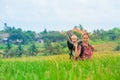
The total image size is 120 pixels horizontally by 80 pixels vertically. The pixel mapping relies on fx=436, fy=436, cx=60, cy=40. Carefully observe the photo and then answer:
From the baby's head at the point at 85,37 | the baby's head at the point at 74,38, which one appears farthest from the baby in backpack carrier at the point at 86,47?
the baby's head at the point at 74,38

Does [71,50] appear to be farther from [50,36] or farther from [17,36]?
[17,36]

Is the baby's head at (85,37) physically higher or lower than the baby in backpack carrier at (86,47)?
higher

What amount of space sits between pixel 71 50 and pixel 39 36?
317 ft

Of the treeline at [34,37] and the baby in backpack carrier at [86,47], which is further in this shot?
the treeline at [34,37]

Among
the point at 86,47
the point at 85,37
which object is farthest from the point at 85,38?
the point at 86,47

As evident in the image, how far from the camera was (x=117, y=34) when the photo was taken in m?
91.4

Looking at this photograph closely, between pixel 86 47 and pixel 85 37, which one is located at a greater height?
pixel 85 37

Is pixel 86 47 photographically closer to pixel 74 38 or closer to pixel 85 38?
pixel 85 38

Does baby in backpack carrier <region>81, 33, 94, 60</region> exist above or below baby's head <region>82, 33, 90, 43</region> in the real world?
below

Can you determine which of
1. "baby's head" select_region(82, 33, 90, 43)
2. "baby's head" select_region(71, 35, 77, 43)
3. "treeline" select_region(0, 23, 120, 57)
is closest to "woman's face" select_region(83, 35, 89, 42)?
"baby's head" select_region(82, 33, 90, 43)

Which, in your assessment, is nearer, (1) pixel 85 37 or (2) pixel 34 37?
(1) pixel 85 37

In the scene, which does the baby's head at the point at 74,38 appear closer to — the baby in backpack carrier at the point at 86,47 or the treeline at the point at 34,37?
the baby in backpack carrier at the point at 86,47

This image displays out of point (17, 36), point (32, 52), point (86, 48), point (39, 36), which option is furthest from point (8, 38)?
point (86, 48)

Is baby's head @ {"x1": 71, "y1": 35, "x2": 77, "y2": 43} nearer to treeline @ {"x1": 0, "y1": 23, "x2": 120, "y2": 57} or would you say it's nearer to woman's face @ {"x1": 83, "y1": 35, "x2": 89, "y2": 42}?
woman's face @ {"x1": 83, "y1": 35, "x2": 89, "y2": 42}
